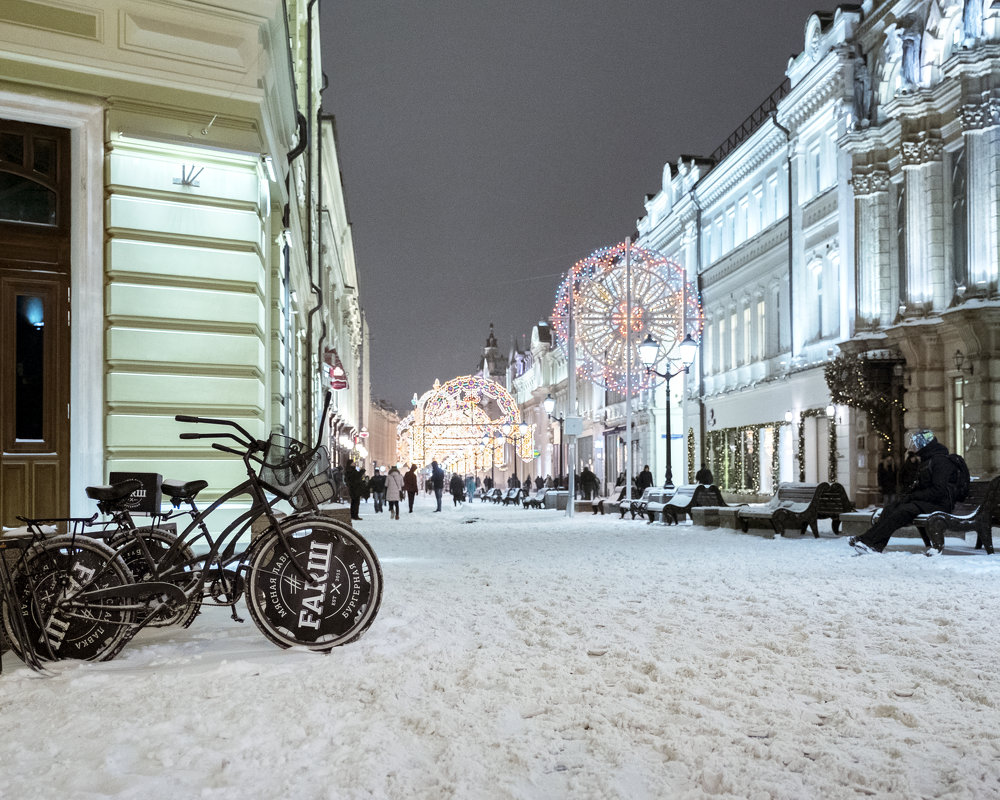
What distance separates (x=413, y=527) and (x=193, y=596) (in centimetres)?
1600

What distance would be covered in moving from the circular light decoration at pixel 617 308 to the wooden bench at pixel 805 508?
1075cm

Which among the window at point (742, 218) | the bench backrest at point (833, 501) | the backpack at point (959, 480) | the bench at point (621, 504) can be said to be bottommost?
the bench at point (621, 504)

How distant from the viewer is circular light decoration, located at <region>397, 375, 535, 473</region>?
2130 inches

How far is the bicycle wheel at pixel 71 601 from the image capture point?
18.1ft

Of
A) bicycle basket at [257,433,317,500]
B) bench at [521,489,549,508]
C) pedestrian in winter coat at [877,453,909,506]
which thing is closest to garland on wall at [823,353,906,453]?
pedestrian in winter coat at [877,453,909,506]

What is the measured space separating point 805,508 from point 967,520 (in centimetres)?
425

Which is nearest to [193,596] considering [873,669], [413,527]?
[873,669]

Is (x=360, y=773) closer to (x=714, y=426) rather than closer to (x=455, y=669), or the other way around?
(x=455, y=669)

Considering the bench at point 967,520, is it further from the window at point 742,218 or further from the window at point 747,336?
the window at point 742,218

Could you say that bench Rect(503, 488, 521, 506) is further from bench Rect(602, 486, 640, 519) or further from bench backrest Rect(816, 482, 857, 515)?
bench backrest Rect(816, 482, 857, 515)

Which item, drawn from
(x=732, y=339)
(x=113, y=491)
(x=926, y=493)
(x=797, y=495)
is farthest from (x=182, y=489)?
(x=732, y=339)

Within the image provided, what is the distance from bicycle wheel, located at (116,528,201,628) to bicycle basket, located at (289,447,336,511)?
0.72m

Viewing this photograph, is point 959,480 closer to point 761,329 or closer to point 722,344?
point 761,329

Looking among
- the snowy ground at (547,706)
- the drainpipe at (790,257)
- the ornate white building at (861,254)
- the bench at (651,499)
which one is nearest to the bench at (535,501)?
the ornate white building at (861,254)
